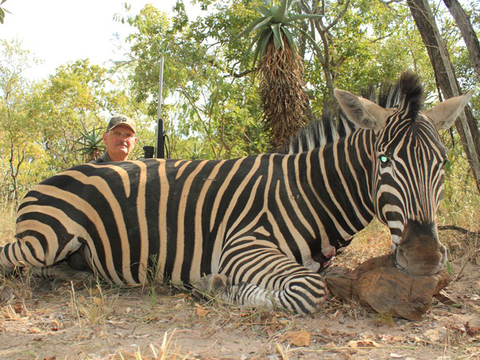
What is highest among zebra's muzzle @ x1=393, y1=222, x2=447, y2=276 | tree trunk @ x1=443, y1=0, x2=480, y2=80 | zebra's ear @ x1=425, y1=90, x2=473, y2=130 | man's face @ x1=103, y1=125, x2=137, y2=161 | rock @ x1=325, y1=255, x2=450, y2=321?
tree trunk @ x1=443, y1=0, x2=480, y2=80

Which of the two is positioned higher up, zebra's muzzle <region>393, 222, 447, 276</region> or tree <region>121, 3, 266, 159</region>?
tree <region>121, 3, 266, 159</region>

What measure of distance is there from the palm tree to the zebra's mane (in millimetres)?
4546

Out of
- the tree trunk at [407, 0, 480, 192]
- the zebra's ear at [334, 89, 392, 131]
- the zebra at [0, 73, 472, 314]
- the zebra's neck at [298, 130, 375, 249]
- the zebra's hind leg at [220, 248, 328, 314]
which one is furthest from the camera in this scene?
the tree trunk at [407, 0, 480, 192]

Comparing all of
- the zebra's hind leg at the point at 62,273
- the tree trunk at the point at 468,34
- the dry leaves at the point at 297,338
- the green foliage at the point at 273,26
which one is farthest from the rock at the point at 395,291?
the green foliage at the point at 273,26

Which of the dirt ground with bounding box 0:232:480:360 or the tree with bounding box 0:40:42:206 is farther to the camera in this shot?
the tree with bounding box 0:40:42:206

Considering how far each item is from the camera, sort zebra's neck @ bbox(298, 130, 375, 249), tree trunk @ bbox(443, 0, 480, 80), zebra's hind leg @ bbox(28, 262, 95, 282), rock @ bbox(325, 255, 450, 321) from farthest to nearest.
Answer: tree trunk @ bbox(443, 0, 480, 80) → zebra's hind leg @ bbox(28, 262, 95, 282) → zebra's neck @ bbox(298, 130, 375, 249) → rock @ bbox(325, 255, 450, 321)

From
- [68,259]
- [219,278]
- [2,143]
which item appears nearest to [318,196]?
[219,278]

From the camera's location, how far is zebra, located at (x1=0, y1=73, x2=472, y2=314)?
285 cm

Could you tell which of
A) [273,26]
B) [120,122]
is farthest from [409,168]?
[273,26]

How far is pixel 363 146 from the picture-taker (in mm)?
3223

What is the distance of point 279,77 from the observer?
864 centimetres

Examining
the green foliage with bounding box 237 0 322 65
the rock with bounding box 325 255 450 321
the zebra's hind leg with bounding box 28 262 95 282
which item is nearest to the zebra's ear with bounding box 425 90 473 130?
the rock with bounding box 325 255 450 321

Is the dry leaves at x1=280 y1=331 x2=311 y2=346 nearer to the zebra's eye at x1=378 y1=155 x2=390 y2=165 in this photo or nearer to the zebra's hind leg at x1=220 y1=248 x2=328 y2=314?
the zebra's hind leg at x1=220 y1=248 x2=328 y2=314

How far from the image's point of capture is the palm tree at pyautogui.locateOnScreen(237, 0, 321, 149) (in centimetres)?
854
